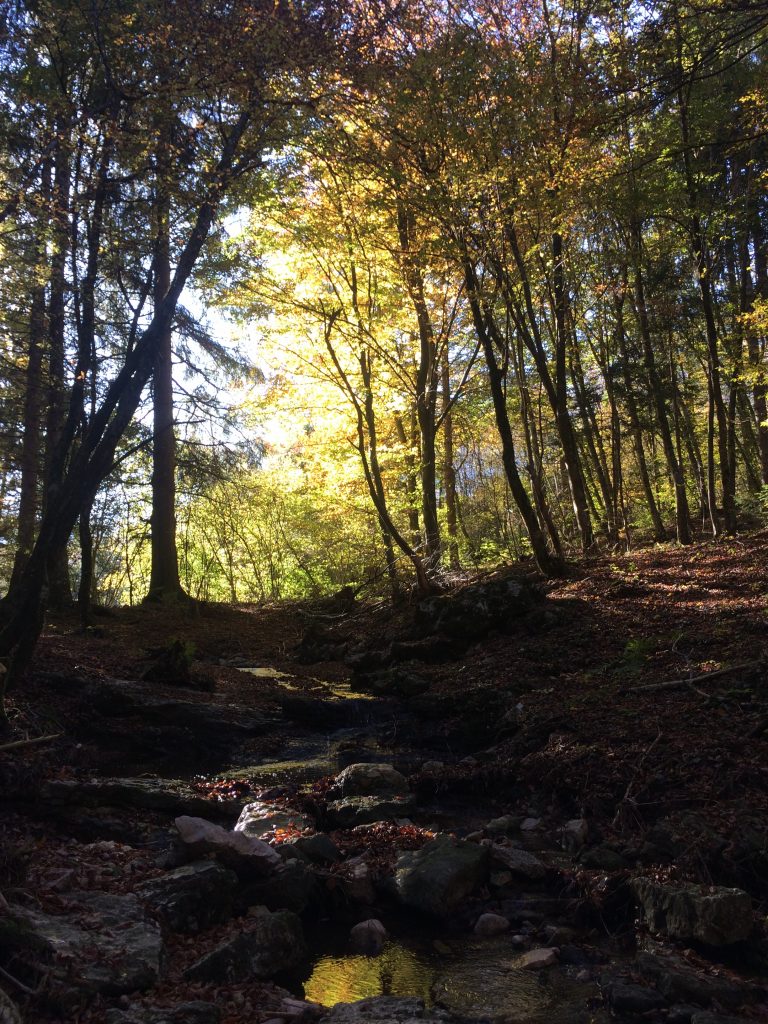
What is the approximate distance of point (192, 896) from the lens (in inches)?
160

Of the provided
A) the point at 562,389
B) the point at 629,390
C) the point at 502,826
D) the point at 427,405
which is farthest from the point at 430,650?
the point at 629,390

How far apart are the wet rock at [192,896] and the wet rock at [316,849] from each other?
2.76 feet

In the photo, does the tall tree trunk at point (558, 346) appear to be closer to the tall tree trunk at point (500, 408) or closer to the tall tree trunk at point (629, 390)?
the tall tree trunk at point (500, 408)

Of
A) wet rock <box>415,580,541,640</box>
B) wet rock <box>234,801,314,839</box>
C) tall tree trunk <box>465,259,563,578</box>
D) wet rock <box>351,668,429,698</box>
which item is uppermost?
tall tree trunk <box>465,259,563,578</box>

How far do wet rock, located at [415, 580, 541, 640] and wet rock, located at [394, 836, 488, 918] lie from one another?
6.56 metres

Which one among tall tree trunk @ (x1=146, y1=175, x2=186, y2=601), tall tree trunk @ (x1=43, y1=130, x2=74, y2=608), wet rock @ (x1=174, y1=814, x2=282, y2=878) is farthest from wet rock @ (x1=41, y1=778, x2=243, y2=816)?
tall tree trunk @ (x1=146, y1=175, x2=186, y2=601)

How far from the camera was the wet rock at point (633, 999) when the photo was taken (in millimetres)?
3326

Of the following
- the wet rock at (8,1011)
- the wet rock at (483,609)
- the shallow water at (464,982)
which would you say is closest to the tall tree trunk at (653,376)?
the wet rock at (483,609)

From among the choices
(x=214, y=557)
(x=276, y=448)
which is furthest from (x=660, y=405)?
(x=214, y=557)

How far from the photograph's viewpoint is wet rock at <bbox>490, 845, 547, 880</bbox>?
4785mm

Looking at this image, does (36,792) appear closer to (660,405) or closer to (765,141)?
(660,405)

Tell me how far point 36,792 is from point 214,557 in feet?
86.8

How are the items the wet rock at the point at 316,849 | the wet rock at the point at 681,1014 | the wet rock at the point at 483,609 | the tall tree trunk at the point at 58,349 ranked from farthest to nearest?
the wet rock at the point at 483,609 < the tall tree trunk at the point at 58,349 < the wet rock at the point at 316,849 < the wet rock at the point at 681,1014

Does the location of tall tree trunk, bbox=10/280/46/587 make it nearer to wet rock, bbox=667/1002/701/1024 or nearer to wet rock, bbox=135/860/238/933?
wet rock, bbox=135/860/238/933
